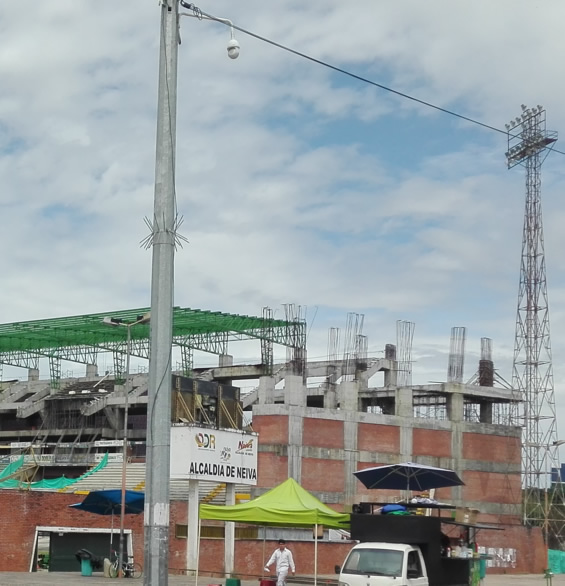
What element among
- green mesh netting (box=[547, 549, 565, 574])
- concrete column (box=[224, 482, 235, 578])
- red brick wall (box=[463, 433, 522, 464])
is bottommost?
green mesh netting (box=[547, 549, 565, 574])

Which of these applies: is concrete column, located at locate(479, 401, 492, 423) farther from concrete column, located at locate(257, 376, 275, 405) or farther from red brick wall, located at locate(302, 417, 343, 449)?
concrete column, located at locate(257, 376, 275, 405)

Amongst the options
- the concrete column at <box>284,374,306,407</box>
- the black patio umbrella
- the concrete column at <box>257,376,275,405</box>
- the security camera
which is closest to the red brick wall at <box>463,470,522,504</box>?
the concrete column at <box>284,374,306,407</box>

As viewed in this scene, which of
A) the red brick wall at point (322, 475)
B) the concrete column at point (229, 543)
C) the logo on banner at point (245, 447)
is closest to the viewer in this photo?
the concrete column at point (229, 543)

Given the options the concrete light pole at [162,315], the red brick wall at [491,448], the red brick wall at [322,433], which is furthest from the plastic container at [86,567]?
the red brick wall at [491,448]

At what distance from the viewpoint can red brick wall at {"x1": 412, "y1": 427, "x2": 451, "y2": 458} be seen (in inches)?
2532

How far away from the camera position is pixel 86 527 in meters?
42.1

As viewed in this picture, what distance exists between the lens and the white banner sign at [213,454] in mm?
35406

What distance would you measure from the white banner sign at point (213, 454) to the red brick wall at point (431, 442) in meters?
27.0

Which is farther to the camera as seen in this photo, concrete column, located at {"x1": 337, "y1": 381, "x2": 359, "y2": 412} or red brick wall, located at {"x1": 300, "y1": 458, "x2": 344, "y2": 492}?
concrete column, located at {"x1": 337, "y1": 381, "x2": 359, "y2": 412}

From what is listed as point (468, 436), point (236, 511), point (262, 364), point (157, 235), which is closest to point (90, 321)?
point (262, 364)

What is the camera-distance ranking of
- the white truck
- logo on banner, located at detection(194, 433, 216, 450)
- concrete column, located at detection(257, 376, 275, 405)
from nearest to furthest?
the white truck → logo on banner, located at detection(194, 433, 216, 450) → concrete column, located at detection(257, 376, 275, 405)

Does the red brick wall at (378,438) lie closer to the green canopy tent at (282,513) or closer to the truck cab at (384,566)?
the green canopy tent at (282,513)

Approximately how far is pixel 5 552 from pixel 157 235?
3094 cm

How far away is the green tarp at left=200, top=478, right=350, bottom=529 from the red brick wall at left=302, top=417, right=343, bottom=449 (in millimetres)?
33674
